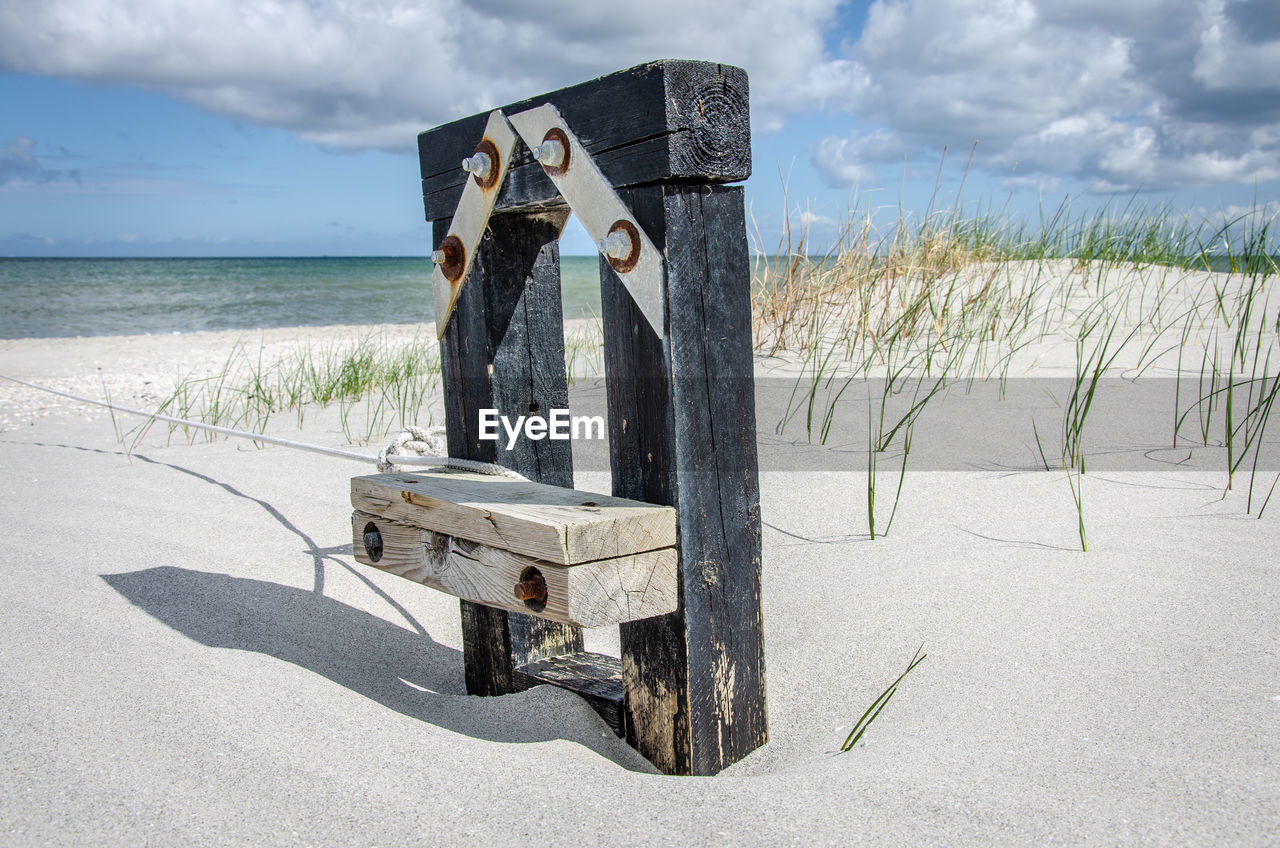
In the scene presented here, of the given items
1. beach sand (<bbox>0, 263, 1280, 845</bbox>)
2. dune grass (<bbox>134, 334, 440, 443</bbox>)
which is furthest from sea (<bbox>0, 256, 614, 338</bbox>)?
beach sand (<bbox>0, 263, 1280, 845</bbox>)

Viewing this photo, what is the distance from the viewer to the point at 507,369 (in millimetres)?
1777

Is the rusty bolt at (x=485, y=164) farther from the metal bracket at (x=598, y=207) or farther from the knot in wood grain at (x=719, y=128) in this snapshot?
the knot in wood grain at (x=719, y=128)

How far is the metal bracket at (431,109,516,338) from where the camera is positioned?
1585 millimetres

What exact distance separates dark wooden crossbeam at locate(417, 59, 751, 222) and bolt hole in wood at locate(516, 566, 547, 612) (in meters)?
0.63

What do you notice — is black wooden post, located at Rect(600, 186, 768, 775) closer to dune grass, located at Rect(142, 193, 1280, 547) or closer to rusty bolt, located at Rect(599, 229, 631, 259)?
rusty bolt, located at Rect(599, 229, 631, 259)

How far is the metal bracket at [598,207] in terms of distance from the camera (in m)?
1.32

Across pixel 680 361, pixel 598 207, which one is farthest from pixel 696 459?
pixel 598 207

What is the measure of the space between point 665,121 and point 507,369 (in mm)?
689

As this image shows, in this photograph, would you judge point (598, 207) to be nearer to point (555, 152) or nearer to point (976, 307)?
point (555, 152)

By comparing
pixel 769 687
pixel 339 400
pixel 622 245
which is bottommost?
pixel 769 687

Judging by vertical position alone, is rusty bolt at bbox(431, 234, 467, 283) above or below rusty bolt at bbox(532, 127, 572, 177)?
Answer: below

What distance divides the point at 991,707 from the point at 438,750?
1026mm

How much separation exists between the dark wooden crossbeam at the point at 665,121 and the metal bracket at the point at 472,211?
0.49 feet

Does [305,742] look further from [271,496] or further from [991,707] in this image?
[271,496]
